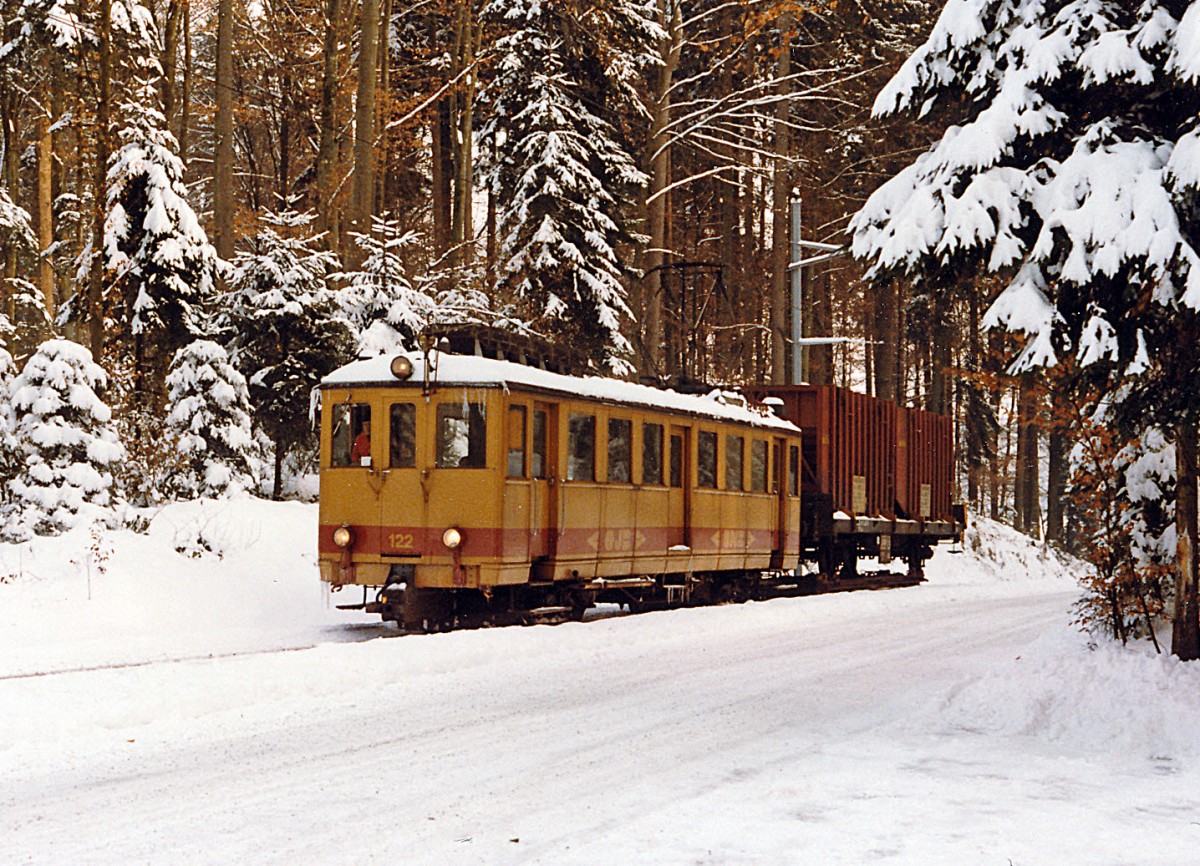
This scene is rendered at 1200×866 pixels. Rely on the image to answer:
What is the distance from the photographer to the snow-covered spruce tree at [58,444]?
18.5 meters

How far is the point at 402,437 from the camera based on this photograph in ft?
51.4

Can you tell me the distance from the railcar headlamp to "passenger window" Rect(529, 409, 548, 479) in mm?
1498

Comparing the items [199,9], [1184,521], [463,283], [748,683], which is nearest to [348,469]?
[748,683]

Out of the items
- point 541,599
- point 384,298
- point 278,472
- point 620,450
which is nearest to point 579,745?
point 541,599

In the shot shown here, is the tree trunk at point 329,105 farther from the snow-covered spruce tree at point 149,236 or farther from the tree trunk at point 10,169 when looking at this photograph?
the tree trunk at point 10,169

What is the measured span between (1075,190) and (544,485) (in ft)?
25.7

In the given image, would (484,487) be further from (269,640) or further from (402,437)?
(269,640)

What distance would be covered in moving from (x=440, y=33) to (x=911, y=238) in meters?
29.3

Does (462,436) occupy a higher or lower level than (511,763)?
higher

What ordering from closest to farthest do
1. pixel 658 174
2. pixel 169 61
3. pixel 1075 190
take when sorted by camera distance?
pixel 1075 190 < pixel 658 174 < pixel 169 61

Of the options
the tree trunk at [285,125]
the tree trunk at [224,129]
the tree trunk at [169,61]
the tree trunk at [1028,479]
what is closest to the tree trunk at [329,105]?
the tree trunk at [224,129]

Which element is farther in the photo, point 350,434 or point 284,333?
point 284,333

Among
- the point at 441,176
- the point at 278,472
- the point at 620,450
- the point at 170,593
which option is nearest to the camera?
the point at 620,450

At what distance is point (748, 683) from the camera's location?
1218cm
